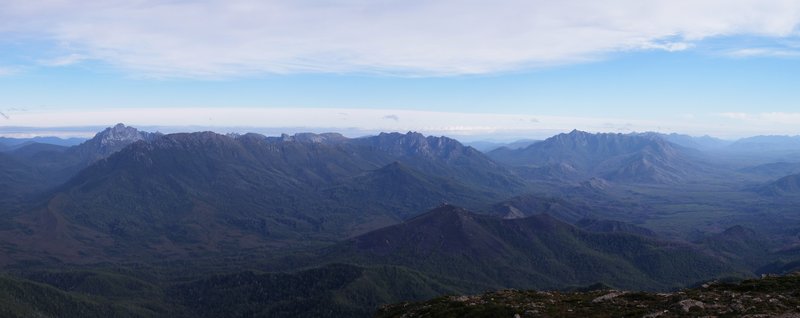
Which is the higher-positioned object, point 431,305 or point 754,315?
point 754,315

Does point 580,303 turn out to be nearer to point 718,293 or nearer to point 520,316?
point 520,316

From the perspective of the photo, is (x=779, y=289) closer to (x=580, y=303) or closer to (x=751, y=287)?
(x=751, y=287)

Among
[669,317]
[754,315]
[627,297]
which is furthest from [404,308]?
[754,315]

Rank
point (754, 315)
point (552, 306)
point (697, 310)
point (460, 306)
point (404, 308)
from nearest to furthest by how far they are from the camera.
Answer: point (754, 315), point (697, 310), point (552, 306), point (460, 306), point (404, 308)

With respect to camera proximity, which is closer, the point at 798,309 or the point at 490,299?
the point at 798,309

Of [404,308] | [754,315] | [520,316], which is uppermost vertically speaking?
[754,315]

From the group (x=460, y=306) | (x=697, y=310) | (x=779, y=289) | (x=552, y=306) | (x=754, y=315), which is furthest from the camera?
(x=460, y=306)

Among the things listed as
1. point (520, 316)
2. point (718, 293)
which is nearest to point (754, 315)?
point (718, 293)
